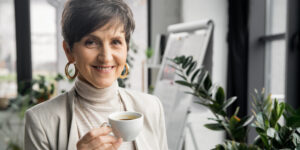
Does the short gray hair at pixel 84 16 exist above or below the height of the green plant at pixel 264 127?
above

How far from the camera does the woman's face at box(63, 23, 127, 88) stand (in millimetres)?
571

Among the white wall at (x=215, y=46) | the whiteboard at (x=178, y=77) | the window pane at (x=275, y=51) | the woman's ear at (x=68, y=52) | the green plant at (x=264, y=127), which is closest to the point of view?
the green plant at (x=264, y=127)

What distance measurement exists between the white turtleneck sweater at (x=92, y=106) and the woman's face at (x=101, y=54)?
3 centimetres

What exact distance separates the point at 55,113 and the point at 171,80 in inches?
65.8

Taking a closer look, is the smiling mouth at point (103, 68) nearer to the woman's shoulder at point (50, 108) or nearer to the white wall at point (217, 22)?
the woman's shoulder at point (50, 108)

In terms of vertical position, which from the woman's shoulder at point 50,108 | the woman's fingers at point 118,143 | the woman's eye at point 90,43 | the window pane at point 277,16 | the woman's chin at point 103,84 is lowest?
the woman's fingers at point 118,143

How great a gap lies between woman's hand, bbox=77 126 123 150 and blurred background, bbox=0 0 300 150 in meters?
1.59

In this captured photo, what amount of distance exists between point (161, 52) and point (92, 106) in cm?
229

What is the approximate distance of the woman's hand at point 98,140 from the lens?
0.54 meters

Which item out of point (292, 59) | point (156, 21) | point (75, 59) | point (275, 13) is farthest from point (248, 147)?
point (156, 21)

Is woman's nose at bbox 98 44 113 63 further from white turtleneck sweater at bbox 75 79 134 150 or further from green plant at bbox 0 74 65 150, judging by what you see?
green plant at bbox 0 74 65 150

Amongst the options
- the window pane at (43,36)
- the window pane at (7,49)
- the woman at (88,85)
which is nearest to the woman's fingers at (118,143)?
the woman at (88,85)

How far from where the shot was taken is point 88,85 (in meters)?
0.62

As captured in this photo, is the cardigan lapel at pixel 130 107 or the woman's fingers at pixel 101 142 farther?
the cardigan lapel at pixel 130 107
